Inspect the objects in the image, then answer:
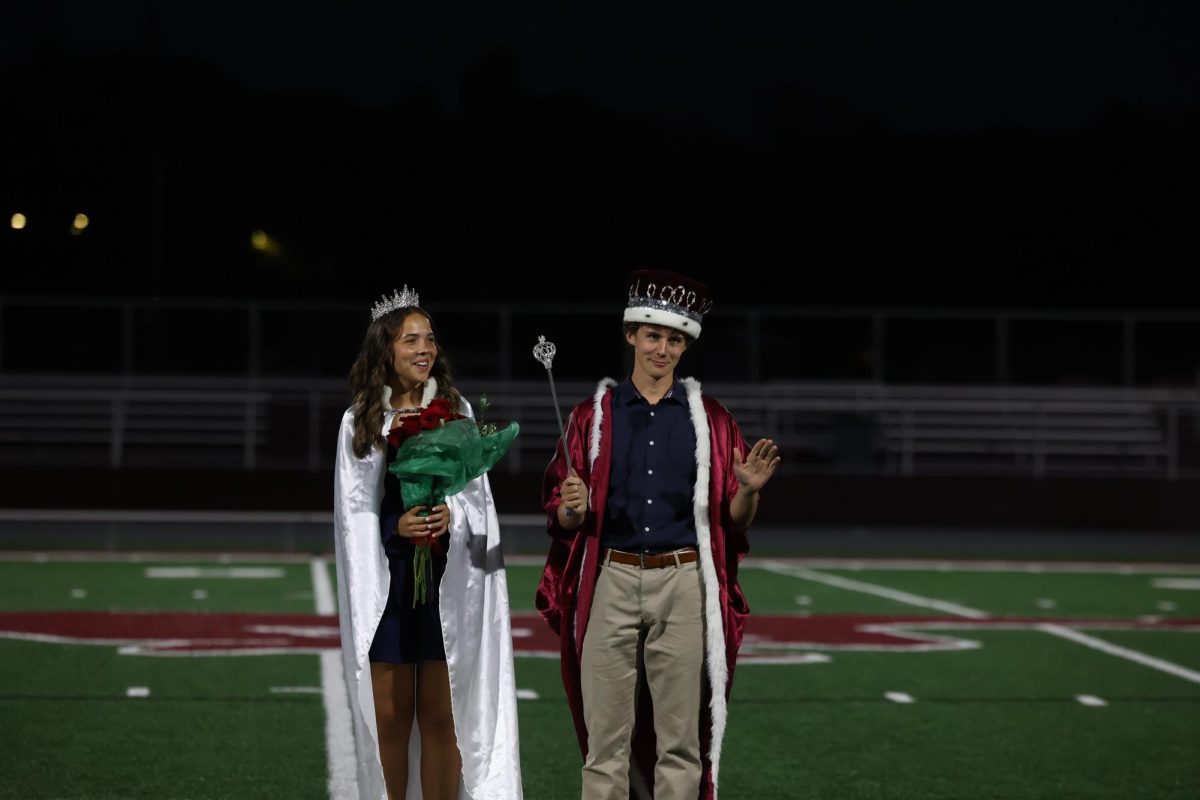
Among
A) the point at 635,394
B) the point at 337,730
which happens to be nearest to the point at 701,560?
the point at 635,394

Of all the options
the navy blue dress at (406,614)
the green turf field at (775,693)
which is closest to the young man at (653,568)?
the navy blue dress at (406,614)

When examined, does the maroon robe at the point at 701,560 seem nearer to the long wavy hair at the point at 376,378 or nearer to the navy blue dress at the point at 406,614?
the navy blue dress at the point at 406,614

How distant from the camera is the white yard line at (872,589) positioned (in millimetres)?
13711

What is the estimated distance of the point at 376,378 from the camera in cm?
581

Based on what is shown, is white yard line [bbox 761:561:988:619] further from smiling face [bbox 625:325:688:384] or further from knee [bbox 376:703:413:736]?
knee [bbox 376:703:413:736]

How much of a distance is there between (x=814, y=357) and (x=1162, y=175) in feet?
73.8

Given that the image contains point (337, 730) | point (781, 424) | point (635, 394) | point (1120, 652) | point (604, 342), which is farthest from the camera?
point (781, 424)

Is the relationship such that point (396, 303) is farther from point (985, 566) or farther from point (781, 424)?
point (781, 424)

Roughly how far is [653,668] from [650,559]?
0.33m

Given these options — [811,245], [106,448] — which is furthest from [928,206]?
[106,448]

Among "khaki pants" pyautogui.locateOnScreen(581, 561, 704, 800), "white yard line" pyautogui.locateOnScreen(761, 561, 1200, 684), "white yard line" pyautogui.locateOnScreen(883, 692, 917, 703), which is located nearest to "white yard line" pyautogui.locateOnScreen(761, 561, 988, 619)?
"white yard line" pyautogui.locateOnScreen(761, 561, 1200, 684)

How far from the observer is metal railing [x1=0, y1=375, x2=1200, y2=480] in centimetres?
2598

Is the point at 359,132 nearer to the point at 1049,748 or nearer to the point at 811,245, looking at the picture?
the point at 811,245

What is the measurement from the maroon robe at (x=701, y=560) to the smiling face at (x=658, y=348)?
0.12 metres
